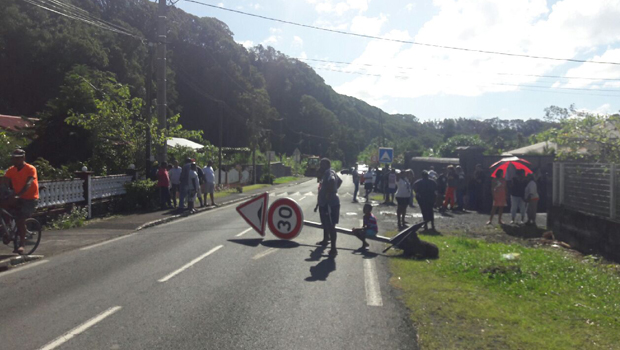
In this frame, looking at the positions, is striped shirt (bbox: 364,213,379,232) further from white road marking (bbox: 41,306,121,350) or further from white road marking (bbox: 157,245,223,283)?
white road marking (bbox: 41,306,121,350)

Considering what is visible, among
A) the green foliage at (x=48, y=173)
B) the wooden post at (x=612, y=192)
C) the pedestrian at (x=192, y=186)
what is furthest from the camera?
the pedestrian at (x=192, y=186)

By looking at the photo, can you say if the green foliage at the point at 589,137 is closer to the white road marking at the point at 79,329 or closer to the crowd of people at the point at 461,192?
the crowd of people at the point at 461,192

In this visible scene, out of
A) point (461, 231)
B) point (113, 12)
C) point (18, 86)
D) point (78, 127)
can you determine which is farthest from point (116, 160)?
point (113, 12)

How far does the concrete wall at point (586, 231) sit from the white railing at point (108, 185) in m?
14.0

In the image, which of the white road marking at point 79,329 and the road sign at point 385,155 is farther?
the road sign at point 385,155

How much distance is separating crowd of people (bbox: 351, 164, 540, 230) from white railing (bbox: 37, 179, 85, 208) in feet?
31.8

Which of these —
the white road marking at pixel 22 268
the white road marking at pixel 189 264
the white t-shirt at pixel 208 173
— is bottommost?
the white road marking at pixel 22 268

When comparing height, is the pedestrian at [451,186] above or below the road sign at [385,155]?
below

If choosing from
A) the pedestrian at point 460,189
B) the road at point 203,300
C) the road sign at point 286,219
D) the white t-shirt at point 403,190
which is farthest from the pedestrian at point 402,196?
the pedestrian at point 460,189

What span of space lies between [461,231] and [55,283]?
35.8 ft

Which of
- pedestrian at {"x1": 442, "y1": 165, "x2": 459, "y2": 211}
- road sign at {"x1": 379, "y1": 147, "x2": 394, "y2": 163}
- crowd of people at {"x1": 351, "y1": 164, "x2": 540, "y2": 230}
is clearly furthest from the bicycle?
road sign at {"x1": 379, "y1": 147, "x2": 394, "y2": 163}

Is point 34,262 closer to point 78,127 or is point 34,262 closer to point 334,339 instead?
point 334,339

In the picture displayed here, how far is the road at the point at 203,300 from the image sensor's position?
5.45 m

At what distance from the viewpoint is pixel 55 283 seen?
797 centimetres
